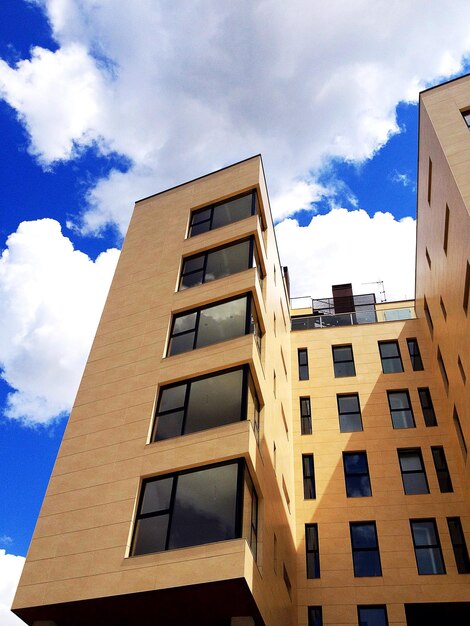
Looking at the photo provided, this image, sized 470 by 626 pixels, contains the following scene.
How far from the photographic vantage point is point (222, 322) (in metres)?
22.5

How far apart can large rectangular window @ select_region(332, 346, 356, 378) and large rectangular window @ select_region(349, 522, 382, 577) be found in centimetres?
873

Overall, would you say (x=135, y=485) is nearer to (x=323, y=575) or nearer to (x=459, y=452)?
(x=323, y=575)

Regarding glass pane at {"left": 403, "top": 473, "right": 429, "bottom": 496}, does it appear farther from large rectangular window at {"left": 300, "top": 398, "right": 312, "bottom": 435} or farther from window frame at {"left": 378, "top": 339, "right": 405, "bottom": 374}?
window frame at {"left": 378, "top": 339, "right": 405, "bottom": 374}

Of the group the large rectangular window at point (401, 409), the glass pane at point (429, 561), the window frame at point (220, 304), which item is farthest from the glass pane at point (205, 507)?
the large rectangular window at point (401, 409)

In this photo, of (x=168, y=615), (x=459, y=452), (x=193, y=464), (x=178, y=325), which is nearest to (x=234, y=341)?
(x=178, y=325)

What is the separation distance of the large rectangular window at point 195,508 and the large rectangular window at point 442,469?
12.1 metres

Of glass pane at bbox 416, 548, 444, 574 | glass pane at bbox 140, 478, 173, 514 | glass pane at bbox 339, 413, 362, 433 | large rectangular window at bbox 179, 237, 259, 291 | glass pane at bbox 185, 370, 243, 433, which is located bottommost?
glass pane at bbox 140, 478, 173, 514

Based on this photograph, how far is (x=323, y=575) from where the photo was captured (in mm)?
24578

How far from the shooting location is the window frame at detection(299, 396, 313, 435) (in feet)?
98.5

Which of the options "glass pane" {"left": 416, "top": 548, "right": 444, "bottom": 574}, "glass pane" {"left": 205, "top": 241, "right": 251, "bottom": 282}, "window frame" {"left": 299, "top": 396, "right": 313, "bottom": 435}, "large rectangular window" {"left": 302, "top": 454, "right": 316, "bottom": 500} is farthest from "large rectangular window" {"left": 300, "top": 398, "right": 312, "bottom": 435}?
"glass pane" {"left": 205, "top": 241, "right": 251, "bottom": 282}

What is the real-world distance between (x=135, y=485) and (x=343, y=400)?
620 inches

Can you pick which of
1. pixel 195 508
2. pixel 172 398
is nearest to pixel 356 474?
pixel 172 398

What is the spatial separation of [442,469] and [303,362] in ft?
31.2

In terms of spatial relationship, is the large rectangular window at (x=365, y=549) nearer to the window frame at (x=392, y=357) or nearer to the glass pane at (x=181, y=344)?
the window frame at (x=392, y=357)
